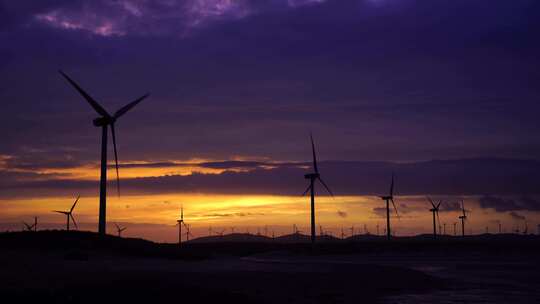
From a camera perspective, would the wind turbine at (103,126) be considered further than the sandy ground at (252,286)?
Yes

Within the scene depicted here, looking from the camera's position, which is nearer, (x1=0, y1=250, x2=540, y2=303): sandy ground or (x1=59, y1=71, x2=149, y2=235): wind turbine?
(x1=0, y1=250, x2=540, y2=303): sandy ground

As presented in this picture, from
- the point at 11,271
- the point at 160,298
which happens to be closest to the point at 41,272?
the point at 11,271

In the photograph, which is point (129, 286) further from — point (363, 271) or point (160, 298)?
point (363, 271)

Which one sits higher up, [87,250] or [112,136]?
[112,136]

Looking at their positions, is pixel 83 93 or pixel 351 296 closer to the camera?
pixel 351 296

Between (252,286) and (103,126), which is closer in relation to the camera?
(252,286)

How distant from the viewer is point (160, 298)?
3228 cm

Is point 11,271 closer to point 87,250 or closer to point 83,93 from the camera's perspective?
point 87,250

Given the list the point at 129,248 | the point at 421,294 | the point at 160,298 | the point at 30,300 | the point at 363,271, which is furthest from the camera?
the point at 129,248

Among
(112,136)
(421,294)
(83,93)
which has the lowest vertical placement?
(421,294)

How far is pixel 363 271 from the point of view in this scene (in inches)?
2493

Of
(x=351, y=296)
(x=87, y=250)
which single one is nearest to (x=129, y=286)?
(x=351, y=296)

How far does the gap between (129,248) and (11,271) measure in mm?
36380

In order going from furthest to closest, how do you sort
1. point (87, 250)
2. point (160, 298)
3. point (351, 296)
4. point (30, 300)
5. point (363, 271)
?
point (87, 250) → point (363, 271) → point (351, 296) → point (160, 298) → point (30, 300)
